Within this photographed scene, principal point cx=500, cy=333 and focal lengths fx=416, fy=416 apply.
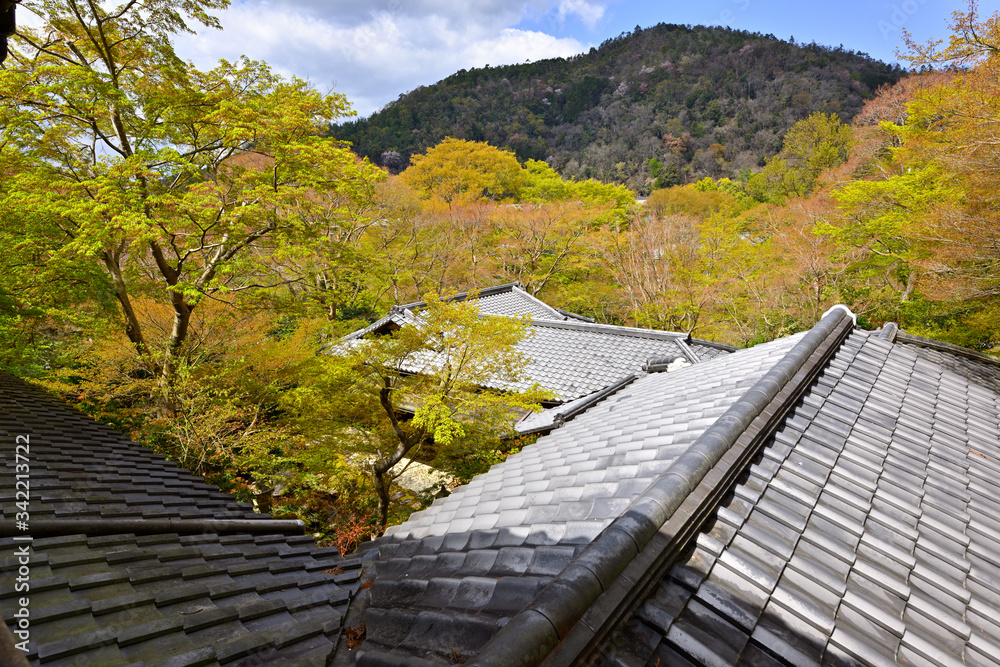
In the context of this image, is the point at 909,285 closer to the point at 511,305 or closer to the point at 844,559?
the point at 511,305

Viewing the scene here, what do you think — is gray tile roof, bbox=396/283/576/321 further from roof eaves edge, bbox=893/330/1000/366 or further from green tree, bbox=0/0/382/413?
roof eaves edge, bbox=893/330/1000/366

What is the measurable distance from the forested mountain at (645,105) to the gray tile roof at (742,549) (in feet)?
193

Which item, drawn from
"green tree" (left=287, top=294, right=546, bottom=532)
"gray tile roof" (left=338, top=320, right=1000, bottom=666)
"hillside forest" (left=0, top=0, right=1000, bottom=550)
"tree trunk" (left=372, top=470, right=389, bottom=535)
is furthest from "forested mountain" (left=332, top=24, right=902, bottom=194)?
"gray tile roof" (left=338, top=320, right=1000, bottom=666)

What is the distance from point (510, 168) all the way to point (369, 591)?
38.5 m

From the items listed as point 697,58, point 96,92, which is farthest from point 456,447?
point 697,58

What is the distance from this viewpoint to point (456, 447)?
977cm

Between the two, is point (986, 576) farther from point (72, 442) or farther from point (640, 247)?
point (640, 247)

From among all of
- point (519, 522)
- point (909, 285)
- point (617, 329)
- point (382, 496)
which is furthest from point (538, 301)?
point (519, 522)

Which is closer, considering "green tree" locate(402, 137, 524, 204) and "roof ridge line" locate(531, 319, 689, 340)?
"roof ridge line" locate(531, 319, 689, 340)

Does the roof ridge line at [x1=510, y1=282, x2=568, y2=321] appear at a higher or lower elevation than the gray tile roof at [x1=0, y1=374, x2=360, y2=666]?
higher

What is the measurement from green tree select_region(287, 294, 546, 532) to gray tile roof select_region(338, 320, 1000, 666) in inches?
142

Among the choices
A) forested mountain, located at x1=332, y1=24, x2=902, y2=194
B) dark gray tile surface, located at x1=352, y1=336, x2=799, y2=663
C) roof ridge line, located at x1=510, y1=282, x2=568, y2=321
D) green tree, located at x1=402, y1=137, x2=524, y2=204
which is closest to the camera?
dark gray tile surface, located at x1=352, y1=336, x2=799, y2=663

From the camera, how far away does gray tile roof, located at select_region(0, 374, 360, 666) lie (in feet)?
7.29

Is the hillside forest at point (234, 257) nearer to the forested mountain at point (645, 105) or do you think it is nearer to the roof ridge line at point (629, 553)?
the roof ridge line at point (629, 553)
